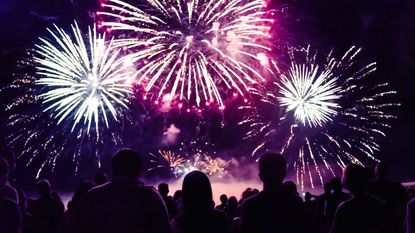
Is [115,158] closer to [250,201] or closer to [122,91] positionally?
[250,201]

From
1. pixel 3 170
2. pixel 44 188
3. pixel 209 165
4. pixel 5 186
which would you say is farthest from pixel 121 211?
pixel 209 165

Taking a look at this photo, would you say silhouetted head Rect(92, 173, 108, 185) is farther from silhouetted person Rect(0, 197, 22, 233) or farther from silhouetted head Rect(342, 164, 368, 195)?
silhouetted head Rect(342, 164, 368, 195)

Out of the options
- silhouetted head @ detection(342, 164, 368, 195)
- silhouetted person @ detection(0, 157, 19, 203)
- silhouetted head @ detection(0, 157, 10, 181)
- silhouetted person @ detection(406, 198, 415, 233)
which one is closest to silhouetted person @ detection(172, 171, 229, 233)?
silhouetted head @ detection(342, 164, 368, 195)

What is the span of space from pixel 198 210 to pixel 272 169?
2.77 ft

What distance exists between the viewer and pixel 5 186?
617cm

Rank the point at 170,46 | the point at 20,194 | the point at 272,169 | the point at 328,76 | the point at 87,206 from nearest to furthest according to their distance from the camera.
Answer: the point at 87,206 < the point at 272,169 < the point at 20,194 < the point at 170,46 < the point at 328,76

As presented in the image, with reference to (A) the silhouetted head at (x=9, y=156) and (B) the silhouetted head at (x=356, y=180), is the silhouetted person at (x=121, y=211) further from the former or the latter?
(A) the silhouetted head at (x=9, y=156)

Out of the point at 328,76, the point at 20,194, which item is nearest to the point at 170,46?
the point at 328,76

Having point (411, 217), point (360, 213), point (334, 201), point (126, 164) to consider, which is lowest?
point (411, 217)

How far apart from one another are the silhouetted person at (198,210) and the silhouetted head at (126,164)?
51cm

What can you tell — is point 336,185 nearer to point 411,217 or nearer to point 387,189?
point 387,189

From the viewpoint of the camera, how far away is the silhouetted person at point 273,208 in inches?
193

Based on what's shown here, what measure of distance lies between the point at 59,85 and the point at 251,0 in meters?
7.08

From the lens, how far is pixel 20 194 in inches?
279
